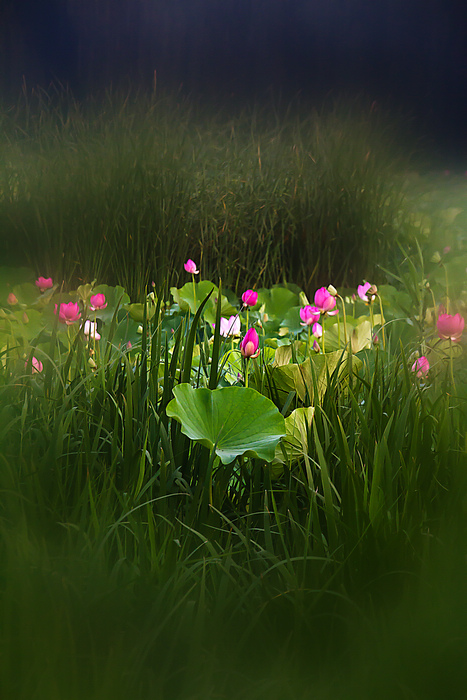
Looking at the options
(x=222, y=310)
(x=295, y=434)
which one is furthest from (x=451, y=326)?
(x=222, y=310)

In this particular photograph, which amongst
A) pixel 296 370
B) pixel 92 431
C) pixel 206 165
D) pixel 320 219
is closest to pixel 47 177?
pixel 92 431

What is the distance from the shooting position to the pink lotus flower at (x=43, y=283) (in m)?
0.42

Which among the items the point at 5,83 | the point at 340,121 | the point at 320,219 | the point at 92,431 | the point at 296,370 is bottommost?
the point at 92,431

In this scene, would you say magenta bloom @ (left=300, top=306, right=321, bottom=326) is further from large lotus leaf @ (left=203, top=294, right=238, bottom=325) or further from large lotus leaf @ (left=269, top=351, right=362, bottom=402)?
large lotus leaf @ (left=203, top=294, right=238, bottom=325)

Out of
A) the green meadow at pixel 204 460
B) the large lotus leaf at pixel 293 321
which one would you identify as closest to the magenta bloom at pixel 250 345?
the green meadow at pixel 204 460

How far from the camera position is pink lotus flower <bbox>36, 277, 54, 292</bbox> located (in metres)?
0.42

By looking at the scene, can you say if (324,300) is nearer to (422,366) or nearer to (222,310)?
(422,366)

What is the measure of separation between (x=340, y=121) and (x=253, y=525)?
469 mm

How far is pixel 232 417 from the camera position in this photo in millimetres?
A: 527

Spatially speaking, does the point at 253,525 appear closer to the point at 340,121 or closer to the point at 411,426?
the point at 411,426

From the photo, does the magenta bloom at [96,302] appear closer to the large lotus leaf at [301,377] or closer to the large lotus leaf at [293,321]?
the large lotus leaf at [301,377]

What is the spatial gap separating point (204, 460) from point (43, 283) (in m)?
0.24

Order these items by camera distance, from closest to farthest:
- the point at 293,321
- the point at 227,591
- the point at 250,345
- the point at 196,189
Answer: the point at 227,591 → the point at 250,345 → the point at 196,189 → the point at 293,321

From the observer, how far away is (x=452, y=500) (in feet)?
0.93
